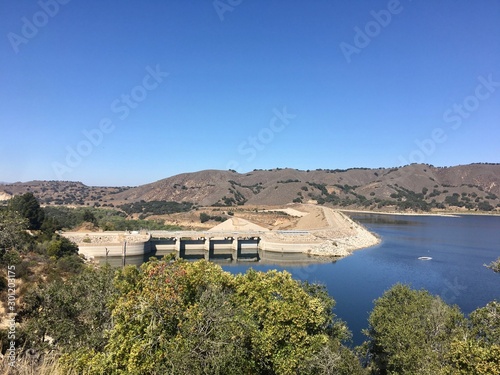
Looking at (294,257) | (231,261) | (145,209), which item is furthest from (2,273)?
(145,209)

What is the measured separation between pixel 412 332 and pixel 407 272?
38.8 meters

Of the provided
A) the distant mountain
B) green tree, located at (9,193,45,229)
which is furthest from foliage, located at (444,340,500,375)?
the distant mountain

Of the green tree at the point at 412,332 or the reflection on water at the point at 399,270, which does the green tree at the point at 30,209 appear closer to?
the reflection on water at the point at 399,270

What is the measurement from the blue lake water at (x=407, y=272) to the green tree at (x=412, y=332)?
291 inches

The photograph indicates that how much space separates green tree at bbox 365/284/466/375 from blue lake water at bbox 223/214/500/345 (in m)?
7.38

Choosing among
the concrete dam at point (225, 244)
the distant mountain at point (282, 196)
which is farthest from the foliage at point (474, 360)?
the distant mountain at point (282, 196)

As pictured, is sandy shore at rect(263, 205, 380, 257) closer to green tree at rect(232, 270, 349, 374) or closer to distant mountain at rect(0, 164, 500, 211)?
green tree at rect(232, 270, 349, 374)

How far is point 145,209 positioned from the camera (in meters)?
131

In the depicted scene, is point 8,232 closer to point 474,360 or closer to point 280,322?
point 280,322

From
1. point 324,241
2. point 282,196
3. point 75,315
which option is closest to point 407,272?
point 324,241

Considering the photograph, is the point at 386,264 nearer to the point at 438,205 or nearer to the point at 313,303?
the point at 313,303

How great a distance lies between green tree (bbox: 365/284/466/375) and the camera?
14.5 m

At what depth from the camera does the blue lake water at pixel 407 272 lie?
37188mm

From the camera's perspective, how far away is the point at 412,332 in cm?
1650
